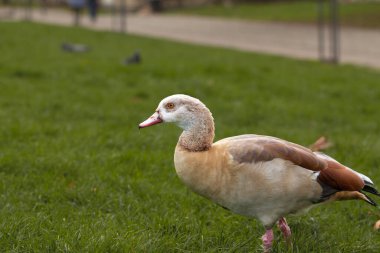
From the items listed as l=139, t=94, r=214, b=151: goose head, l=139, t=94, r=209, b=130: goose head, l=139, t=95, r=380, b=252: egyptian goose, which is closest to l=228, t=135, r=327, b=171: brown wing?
l=139, t=95, r=380, b=252: egyptian goose

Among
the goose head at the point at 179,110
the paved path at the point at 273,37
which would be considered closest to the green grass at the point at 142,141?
the goose head at the point at 179,110

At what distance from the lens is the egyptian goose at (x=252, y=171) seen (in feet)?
13.2

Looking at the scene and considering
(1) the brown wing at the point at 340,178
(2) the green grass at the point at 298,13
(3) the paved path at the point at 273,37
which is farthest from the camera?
(2) the green grass at the point at 298,13

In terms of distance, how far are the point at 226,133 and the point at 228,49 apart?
10088 mm

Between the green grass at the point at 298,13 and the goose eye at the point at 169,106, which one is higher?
the green grass at the point at 298,13

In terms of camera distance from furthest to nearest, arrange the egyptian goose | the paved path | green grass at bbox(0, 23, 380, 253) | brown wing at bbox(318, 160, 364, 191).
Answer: the paved path < green grass at bbox(0, 23, 380, 253) < brown wing at bbox(318, 160, 364, 191) < the egyptian goose

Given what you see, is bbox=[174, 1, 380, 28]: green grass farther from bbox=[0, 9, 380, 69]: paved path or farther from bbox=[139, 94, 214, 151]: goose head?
bbox=[139, 94, 214, 151]: goose head

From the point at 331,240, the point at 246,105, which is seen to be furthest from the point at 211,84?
the point at 331,240

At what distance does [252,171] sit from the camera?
4004mm

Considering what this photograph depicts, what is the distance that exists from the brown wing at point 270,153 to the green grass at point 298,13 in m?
A: 23.9

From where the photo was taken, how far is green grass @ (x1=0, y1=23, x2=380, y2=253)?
15.1 feet

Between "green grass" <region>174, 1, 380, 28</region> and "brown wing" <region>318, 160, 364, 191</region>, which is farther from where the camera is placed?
"green grass" <region>174, 1, 380, 28</region>

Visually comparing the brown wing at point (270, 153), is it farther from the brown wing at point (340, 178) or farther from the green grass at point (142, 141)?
the green grass at point (142, 141)

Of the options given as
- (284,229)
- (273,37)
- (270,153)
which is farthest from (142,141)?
(273,37)
